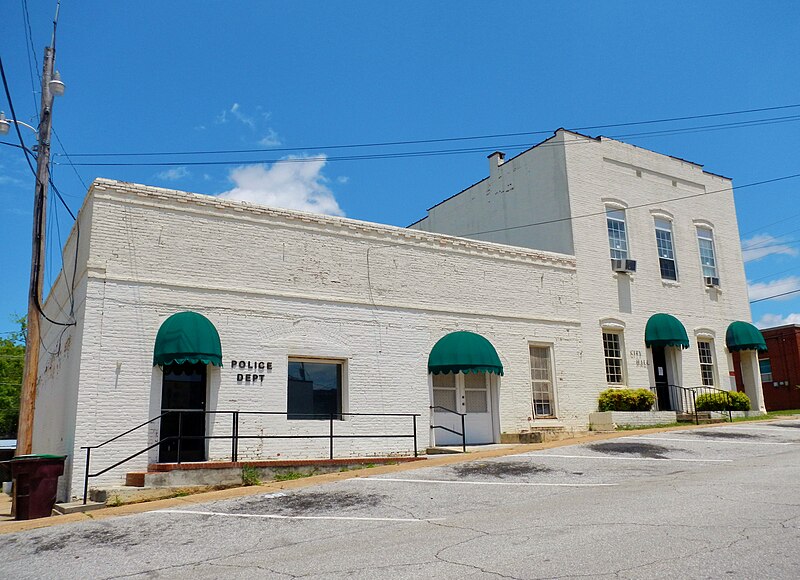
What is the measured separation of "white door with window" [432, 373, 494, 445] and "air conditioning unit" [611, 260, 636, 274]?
660cm

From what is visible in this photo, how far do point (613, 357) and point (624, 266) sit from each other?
119 inches

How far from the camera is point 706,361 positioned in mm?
25562

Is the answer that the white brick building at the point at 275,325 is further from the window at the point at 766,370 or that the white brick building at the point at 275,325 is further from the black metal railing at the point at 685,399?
the window at the point at 766,370

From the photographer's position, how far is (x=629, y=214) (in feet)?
80.2

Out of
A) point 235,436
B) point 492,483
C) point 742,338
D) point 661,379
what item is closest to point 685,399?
point 661,379

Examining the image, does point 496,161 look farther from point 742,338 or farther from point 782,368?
point 782,368

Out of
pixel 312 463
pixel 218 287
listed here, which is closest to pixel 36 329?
pixel 218 287

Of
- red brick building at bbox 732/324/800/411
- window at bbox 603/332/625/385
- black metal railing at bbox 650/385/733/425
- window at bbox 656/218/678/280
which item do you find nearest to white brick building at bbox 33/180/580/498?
window at bbox 603/332/625/385

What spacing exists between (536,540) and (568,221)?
16521 millimetres

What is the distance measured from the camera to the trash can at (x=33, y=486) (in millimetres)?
12164

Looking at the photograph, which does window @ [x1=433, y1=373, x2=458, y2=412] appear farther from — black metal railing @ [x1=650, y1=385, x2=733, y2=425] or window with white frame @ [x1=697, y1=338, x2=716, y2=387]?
window with white frame @ [x1=697, y1=338, x2=716, y2=387]

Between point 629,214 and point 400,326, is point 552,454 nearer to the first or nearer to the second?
point 400,326

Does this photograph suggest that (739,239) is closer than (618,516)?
No

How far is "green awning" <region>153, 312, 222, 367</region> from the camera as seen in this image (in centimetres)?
1459
